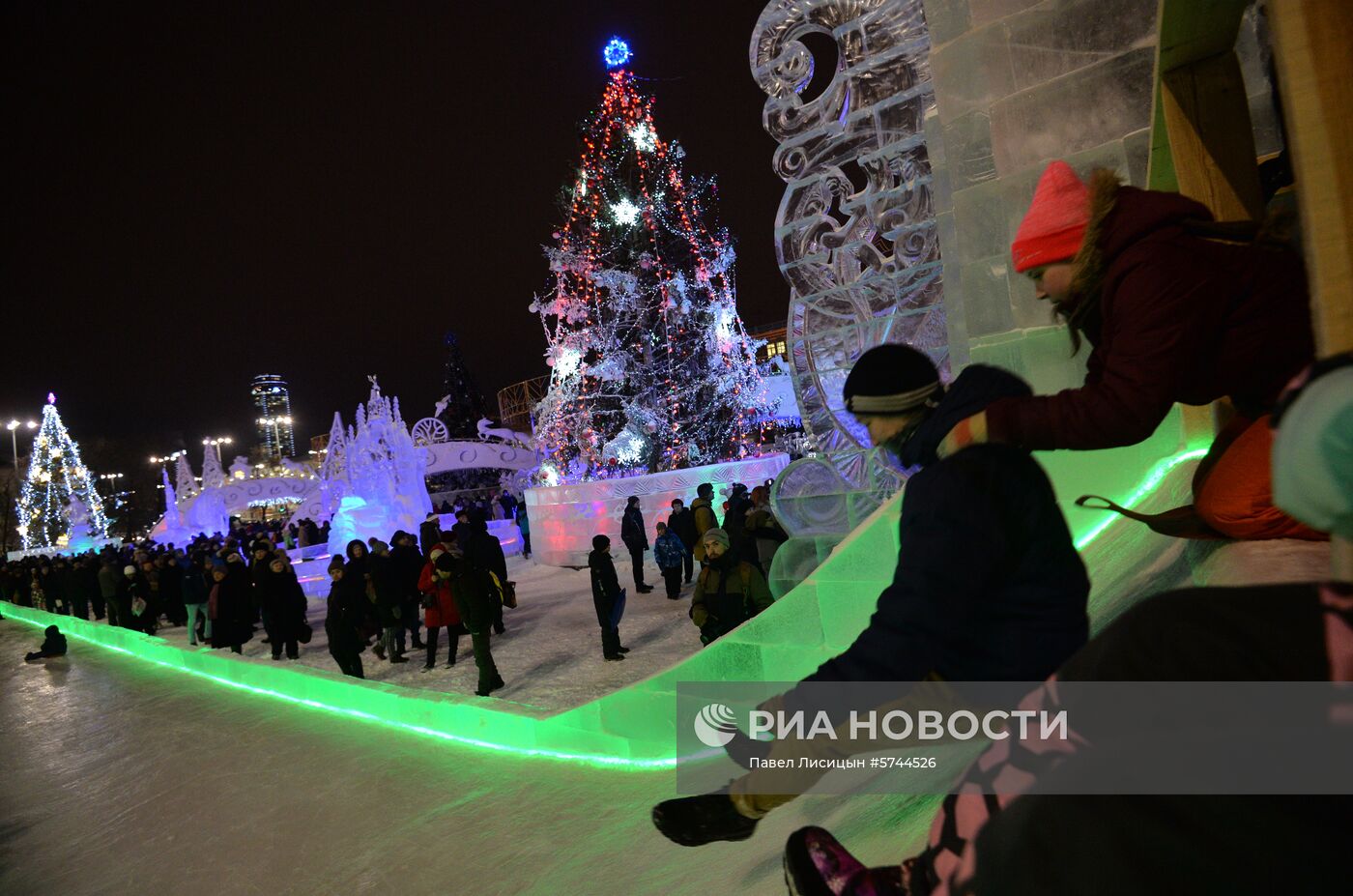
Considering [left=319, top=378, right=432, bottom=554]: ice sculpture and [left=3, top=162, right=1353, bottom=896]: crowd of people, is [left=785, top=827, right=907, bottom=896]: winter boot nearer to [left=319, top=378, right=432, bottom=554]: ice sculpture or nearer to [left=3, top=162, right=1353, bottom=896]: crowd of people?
[left=3, top=162, right=1353, bottom=896]: crowd of people

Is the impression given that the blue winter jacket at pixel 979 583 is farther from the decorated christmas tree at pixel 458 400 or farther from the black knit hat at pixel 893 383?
the decorated christmas tree at pixel 458 400

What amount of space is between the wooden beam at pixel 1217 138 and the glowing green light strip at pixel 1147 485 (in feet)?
2.98

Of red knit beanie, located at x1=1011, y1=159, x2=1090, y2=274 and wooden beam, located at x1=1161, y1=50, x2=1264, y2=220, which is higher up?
wooden beam, located at x1=1161, y1=50, x2=1264, y2=220

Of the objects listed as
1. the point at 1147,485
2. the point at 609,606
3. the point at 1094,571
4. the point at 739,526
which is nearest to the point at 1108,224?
the point at 1094,571

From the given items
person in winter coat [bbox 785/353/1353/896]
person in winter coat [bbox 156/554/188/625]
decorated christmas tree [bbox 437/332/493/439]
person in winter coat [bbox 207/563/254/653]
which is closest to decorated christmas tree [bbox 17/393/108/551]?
decorated christmas tree [bbox 437/332/493/439]

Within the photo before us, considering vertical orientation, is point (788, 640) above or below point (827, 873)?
below

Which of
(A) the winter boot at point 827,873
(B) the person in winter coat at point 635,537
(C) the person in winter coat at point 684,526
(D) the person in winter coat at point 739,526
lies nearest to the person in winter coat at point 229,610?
(B) the person in winter coat at point 635,537

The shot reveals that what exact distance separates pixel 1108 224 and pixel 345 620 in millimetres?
8580

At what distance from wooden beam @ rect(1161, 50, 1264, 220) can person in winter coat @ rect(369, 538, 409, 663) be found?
8555 mm

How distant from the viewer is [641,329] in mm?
18234

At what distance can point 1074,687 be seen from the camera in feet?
3.36

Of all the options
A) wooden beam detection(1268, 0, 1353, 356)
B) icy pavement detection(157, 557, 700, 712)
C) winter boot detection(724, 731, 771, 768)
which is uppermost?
wooden beam detection(1268, 0, 1353, 356)

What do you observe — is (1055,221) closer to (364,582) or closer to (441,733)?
(441,733)

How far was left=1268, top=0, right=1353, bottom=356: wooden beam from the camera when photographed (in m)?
1.03
